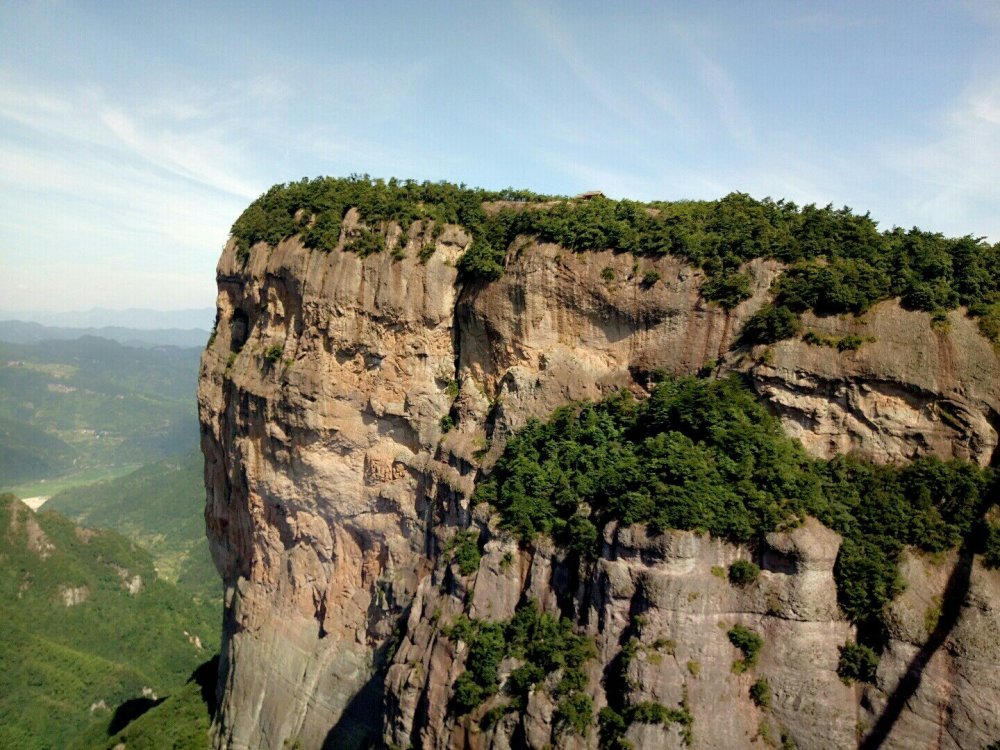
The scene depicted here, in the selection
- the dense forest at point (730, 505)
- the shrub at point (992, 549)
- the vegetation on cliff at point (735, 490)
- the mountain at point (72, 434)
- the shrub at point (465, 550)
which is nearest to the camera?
the shrub at point (992, 549)

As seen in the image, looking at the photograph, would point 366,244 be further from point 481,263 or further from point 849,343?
point 849,343

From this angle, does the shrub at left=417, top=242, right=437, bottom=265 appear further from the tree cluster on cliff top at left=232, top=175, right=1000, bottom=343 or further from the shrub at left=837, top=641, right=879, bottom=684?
the shrub at left=837, top=641, right=879, bottom=684

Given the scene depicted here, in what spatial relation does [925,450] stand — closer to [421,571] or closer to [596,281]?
[596,281]

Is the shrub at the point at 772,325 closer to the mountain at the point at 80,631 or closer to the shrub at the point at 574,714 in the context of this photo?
the shrub at the point at 574,714

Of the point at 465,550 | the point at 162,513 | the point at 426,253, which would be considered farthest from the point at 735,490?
the point at 162,513

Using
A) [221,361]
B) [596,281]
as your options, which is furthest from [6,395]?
[596,281]

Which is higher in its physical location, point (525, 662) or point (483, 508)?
point (483, 508)

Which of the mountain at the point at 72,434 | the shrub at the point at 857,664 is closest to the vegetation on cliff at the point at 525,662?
the shrub at the point at 857,664
